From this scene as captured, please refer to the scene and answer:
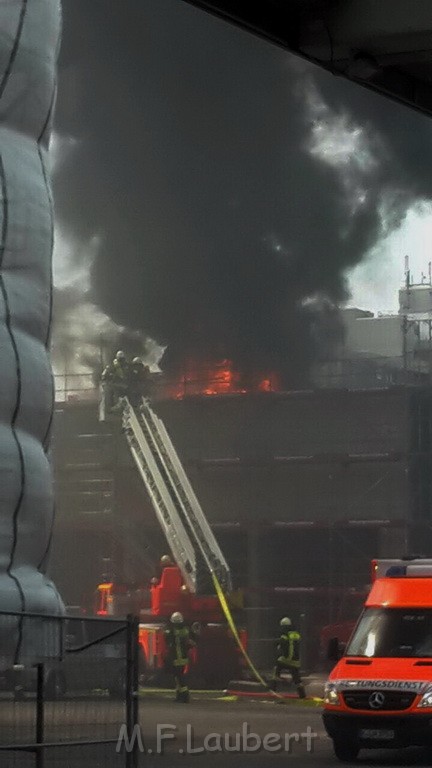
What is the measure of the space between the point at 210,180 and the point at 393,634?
117ft

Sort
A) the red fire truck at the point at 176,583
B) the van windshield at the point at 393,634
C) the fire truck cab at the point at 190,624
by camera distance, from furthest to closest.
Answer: the red fire truck at the point at 176,583, the fire truck cab at the point at 190,624, the van windshield at the point at 393,634

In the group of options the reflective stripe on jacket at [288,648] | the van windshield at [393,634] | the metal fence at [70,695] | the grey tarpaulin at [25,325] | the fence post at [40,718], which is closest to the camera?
the grey tarpaulin at [25,325]

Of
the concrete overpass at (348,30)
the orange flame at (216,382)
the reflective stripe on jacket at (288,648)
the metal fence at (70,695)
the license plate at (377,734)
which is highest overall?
the orange flame at (216,382)

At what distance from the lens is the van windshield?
15258 millimetres

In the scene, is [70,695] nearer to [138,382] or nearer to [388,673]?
[388,673]

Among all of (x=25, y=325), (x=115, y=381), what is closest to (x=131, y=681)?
(x=25, y=325)

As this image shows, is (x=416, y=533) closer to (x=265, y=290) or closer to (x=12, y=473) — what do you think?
(x=265, y=290)

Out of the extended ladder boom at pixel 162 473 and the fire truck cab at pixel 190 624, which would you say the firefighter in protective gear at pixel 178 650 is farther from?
the extended ladder boom at pixel 162 473

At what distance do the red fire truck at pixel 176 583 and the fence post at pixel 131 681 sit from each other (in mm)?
18785

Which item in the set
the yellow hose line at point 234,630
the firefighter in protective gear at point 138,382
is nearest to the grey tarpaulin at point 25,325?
the yellow hose line at point 234,630

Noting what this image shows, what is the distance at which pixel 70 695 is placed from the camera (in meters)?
6.98

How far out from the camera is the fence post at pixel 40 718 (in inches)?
263

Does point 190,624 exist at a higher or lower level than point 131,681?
higher

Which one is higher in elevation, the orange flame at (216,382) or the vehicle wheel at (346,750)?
the orange flame at (216,382)
